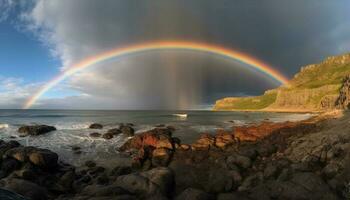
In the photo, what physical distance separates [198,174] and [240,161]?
4059mm

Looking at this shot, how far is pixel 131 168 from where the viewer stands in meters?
23.0

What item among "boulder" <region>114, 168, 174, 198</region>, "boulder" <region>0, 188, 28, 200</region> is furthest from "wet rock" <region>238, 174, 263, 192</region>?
"boulder" <region>0, 188, 28, 200</region>

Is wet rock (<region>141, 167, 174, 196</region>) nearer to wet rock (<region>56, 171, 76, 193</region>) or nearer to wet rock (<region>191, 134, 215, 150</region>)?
wet rock (<region>56, 171, 76, 193</region>)

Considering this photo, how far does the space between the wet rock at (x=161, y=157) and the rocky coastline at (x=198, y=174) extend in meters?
0.09

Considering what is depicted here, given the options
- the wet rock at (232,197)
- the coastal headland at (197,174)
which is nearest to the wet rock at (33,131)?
the coastal headland at (197,174)

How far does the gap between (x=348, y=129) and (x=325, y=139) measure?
124 inches

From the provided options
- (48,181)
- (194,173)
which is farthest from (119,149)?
(194,173)

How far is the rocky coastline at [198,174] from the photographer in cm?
1300

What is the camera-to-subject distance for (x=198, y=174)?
18.0m

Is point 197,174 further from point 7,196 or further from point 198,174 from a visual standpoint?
point 7,196

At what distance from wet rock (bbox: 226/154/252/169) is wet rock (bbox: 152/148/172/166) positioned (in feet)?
20.4

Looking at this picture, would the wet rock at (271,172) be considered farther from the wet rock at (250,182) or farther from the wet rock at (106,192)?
the wet rock at (106,192)

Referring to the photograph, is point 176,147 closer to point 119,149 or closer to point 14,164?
point 119,149

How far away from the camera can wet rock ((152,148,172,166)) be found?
2438 centimetres
